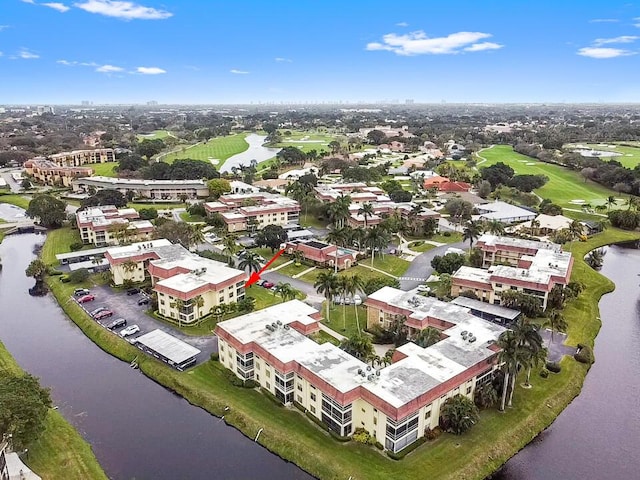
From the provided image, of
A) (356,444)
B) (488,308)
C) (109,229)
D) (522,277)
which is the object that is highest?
(522,277)

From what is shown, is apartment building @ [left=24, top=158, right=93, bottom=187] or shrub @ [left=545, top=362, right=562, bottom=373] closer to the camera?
shrub @ [left=545, top=362, right=562, bottom=373]

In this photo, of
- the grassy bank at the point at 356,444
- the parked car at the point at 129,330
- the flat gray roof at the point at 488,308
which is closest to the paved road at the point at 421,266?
the flat gray roof at the point at 488,308

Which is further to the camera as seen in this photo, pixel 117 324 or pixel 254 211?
pixel 254 211

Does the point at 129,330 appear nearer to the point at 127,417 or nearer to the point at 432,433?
the point at 127,417

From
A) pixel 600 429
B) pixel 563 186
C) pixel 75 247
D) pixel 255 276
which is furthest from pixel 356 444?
Answer: pixel 563 186

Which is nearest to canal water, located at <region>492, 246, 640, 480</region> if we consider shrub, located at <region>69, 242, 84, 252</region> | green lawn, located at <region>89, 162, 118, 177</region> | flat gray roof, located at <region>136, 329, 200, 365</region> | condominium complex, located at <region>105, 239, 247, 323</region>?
flat gray roof, located at <region>136, 329, 200, 365</region>

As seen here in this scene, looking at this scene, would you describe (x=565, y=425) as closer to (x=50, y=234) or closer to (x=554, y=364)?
(x=554, y=364)

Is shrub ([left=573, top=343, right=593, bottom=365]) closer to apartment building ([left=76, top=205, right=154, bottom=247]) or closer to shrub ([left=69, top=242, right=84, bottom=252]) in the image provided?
apartment building ([left=76, top=205, right=154, bottom=247])

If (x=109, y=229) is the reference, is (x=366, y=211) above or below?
above
